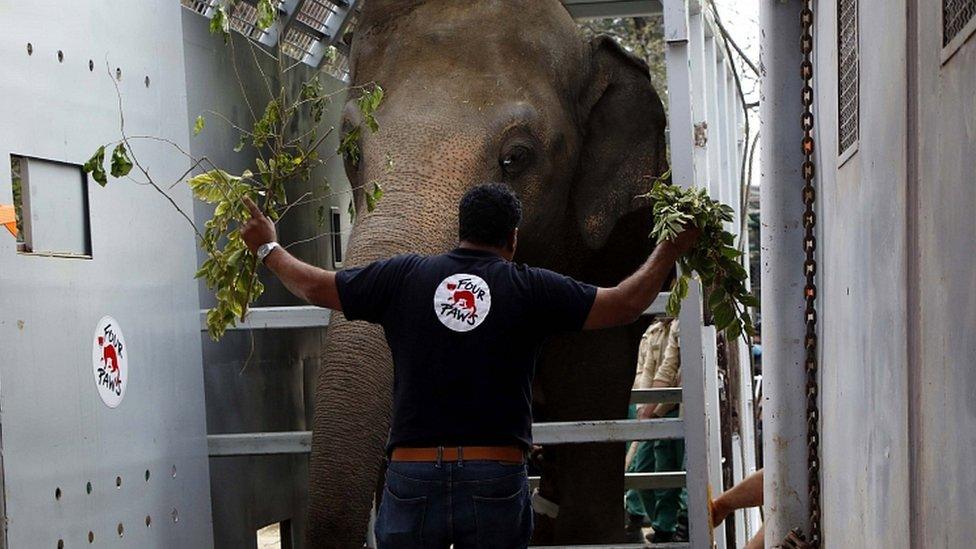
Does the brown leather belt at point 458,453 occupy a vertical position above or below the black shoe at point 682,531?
above

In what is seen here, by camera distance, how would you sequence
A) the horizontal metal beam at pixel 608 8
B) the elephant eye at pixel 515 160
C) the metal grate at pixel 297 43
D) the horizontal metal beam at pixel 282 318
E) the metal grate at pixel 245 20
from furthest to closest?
the horizontal metal beam at pixel 608 8 < the metal grate at pixel 297 43 < the metal grate at pixel 245 20 < the elephant eye at pixel 515 160 < the horizontal metal beam at pixel 282 318

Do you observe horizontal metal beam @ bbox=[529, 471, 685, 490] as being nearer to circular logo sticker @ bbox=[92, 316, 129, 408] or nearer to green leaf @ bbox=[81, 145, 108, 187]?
circular logo sticker @ bbox=[92, 316, 129, 408]

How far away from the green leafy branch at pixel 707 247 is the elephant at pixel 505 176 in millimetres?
1067

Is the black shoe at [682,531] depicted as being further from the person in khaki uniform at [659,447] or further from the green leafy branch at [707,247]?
the green leafy branch at [707,247]

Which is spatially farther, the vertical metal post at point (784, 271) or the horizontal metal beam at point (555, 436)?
the horizontal metal beam at point (555, 436)

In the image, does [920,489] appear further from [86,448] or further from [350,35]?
[350,35]

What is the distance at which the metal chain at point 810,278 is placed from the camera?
13.7 ft

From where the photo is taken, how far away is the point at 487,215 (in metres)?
4.21

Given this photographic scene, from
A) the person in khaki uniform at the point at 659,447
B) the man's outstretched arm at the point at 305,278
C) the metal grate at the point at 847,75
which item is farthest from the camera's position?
the person in khaki uniform at the point at 659,447

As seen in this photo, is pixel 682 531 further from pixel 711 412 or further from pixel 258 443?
pixel 258 443

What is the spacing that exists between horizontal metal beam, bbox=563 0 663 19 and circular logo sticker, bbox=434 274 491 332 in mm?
3298

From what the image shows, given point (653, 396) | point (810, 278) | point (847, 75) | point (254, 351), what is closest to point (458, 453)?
point (810, 278)

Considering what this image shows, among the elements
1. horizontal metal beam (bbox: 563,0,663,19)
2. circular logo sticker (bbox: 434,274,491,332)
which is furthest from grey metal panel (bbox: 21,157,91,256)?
horizontal metal beam (bbox: 563,0,663,19)

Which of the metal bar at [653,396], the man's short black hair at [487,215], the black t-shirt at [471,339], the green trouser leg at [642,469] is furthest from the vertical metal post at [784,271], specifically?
the green trouser leg at [642,469]
